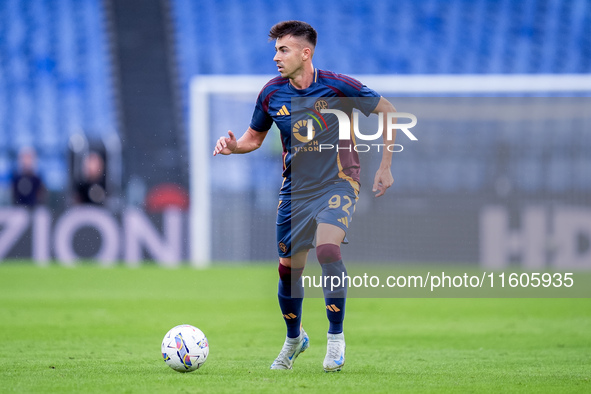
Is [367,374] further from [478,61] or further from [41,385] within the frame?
[478,61]

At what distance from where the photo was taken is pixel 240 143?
5.49m

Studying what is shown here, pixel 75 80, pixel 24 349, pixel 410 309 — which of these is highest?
pixel 75 80

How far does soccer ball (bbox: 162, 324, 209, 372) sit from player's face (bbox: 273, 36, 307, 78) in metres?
1.69

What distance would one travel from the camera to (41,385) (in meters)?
4.51

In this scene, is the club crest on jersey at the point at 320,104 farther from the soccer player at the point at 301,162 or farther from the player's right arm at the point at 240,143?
the player's right arm at the point at 240,143

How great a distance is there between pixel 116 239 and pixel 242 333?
7620mm

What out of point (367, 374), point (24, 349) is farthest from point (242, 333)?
point (367, 374)

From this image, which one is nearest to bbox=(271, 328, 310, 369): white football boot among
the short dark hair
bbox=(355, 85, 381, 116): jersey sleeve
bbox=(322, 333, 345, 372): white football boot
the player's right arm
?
bbox=(322, 333, 345, 372): white football boot

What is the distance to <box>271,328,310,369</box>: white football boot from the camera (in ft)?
17.3

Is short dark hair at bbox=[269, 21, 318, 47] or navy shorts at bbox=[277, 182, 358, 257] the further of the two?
short dark hair at bbox=[269, 21, 318, 47]

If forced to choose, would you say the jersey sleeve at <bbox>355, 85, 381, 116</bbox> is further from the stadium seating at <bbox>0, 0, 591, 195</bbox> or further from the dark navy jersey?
the stadium seating at <bbox>0, 0, 591, 195</bbox>

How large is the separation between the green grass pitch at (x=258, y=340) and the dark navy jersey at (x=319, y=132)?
3.90 ft

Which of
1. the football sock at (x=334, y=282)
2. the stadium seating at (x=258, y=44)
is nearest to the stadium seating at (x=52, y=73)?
the stadium seating at (x=258, y=44)

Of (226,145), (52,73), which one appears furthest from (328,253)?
(52,73)
